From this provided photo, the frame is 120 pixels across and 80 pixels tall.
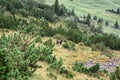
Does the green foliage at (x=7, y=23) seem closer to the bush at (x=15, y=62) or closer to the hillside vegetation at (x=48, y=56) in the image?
the hillside vegetation at (x=48, y=56)

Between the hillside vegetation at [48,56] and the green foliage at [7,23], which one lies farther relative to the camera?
the green foliage at [7,23]

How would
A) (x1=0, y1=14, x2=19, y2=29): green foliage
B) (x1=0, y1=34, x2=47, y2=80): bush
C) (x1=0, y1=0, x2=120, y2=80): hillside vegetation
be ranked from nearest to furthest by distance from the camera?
(x1=0, y1=34, x2=47, y2=80): bush → (x1=0, y1=0, x2=120, y2=80): hillside vegetation → (x1=0, y1=14, x2=19, y2=29): green foliage

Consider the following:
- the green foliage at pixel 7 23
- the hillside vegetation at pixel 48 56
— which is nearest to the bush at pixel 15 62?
the hillside vegetation at pixel 48 56

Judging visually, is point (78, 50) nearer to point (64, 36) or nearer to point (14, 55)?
point (64, 36)

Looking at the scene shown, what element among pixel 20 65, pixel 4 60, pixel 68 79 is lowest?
pixel 68 79

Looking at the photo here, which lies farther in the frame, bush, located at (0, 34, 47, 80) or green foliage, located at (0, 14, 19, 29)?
green foliage, located at (0, 14, 19, 29)

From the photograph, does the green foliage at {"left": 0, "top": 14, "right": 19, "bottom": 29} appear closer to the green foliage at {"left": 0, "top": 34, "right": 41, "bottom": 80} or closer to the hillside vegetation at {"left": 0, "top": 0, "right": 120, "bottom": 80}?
the hillside vegetation at {"left": 0, "top": 0, "right": 120, "bottom": 80}

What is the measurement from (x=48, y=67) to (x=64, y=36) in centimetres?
1926

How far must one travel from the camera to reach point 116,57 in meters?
31.2

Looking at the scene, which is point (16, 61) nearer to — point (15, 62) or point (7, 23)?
point (15, 62)

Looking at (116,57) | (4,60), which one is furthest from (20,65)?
(116,57)

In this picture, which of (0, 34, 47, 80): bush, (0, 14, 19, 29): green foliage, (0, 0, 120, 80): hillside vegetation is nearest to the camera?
(0, 34, 47, 80): bush

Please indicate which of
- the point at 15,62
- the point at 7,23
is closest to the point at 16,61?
the point at 15,62

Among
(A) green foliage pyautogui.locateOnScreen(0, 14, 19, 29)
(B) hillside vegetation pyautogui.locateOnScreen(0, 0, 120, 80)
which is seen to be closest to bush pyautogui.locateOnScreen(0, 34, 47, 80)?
(B) hillside vegetation pyautogui.locateOnScreen(0, 0, 120, 80)
